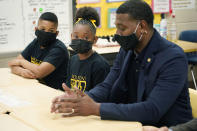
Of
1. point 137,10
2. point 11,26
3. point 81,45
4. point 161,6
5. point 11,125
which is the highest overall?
point 161,6

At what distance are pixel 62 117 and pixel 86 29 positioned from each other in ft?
3.28

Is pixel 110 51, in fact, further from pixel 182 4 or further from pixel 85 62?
pixel 182 4

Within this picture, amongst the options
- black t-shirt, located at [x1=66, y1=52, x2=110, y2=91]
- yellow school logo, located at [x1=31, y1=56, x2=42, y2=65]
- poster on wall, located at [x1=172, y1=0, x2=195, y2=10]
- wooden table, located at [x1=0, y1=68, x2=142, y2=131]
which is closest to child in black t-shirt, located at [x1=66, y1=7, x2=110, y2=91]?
black t-shirt, located at [x1=66, y1=52, x2=110, y2=91]

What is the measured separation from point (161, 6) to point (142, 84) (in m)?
3.44

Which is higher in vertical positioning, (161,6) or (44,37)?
(161,6)

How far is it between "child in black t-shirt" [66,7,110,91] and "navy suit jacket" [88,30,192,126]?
25.4 inches

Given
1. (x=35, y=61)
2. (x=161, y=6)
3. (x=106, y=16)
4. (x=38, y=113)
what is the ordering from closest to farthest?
(x=38, y=113) < (x=35, y=61) < (x=106, y=16) < (x=161, y=6)

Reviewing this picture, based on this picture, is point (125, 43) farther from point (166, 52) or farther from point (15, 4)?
point (15, 4)

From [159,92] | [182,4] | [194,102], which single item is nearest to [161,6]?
[182,4]

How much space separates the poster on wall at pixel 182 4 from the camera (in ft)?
17.1

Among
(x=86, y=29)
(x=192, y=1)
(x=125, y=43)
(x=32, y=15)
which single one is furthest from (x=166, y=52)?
(x=192, y=1)

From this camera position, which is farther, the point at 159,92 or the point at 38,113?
the point at 38,113

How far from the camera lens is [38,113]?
6.12ft

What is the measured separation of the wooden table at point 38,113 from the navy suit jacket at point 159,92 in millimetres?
75
